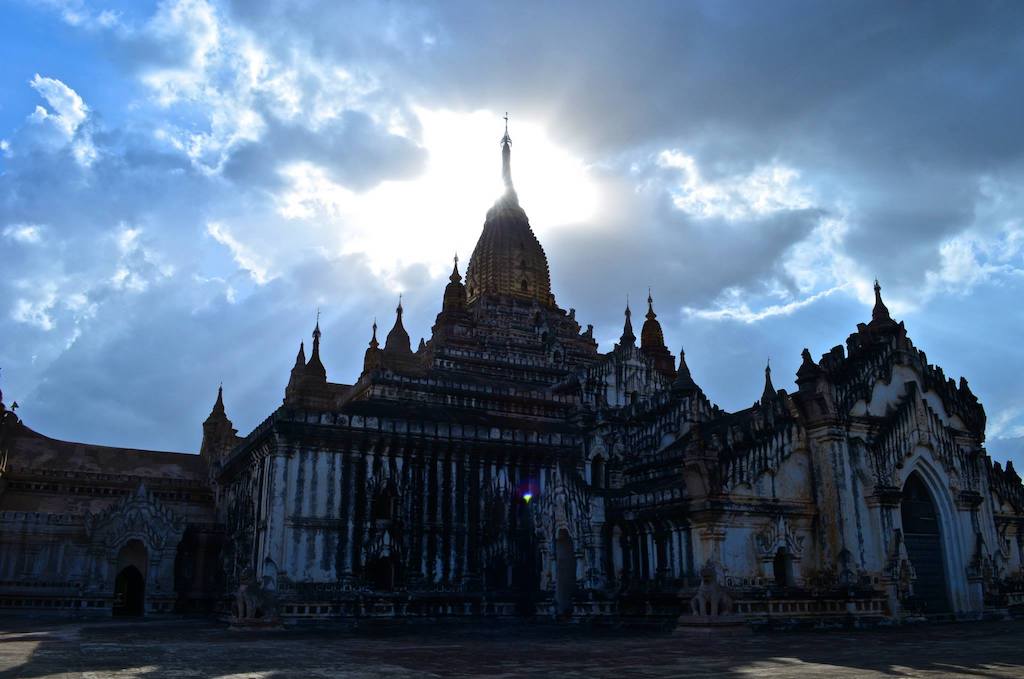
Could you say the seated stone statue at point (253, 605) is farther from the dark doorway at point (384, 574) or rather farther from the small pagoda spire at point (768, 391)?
the small pagoda spire at point (768, 391)

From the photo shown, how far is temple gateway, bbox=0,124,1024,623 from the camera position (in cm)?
3080

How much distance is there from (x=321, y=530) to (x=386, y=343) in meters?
33.8

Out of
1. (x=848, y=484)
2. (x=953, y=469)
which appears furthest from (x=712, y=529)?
(x=953, y=469)

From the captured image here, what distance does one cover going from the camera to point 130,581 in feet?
140

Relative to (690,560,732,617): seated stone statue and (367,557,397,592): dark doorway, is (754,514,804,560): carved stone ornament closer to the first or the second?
(690,560,732,617): seated stone statue

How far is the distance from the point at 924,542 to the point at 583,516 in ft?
43.9

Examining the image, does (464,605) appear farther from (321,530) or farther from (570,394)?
(570,394)

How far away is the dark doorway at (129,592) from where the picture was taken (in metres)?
41.7

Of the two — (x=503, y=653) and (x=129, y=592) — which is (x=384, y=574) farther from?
(x=129, y=592)

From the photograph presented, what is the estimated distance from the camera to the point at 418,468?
3556 cm

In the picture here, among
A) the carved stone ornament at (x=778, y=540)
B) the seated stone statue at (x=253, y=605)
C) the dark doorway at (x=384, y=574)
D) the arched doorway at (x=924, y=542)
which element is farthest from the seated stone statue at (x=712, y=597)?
the seated stone statue at (x=253, y=605)

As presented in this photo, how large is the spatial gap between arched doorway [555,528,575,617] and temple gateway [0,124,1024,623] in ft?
0.26

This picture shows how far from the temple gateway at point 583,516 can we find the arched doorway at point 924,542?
0.09 m

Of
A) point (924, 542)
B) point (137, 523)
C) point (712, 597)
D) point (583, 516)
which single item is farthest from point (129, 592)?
point (924, 542)
